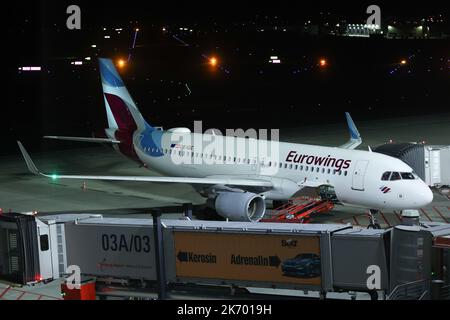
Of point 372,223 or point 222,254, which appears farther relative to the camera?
point 372,223

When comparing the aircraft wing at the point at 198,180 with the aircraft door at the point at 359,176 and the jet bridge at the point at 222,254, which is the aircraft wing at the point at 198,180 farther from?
the jet bridge at the point at 222,254

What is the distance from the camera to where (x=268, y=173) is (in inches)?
1352

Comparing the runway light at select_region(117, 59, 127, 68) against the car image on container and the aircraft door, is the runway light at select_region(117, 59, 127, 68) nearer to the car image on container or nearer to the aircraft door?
the aircraft door

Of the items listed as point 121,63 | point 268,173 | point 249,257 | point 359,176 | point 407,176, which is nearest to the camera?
point 249,257

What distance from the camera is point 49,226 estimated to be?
23.5m

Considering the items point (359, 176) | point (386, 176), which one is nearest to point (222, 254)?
point (359, 176)

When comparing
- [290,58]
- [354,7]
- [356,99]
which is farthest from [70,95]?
[354,7]

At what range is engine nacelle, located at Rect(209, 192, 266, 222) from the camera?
31367mm

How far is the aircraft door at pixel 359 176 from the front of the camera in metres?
31.3

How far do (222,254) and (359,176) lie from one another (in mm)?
12127

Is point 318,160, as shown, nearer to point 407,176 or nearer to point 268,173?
point 268,173

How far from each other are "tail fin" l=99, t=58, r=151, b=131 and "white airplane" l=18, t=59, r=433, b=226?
4.68ft

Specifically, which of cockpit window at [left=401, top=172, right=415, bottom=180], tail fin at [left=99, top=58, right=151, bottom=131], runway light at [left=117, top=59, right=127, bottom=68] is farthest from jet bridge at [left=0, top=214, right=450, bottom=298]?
runway light at [left=117, top=59, right=127, bottom=68]
